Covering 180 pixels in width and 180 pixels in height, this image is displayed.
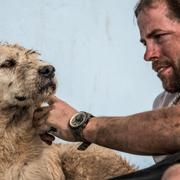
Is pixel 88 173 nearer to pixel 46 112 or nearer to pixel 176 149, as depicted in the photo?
pixel 46 112

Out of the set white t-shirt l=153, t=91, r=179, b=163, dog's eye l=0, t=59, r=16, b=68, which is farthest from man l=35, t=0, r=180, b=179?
dog's eye l=0, t=59, r=16, b=68

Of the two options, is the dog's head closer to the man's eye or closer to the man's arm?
the man's arm

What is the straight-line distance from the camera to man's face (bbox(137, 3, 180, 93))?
353 centimetres

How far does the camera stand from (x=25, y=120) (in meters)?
4.38

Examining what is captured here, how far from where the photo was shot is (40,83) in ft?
14.2

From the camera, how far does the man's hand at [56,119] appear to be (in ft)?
11.9

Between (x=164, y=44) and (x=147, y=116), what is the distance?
605mm

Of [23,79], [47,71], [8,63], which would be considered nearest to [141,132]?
[47,71]

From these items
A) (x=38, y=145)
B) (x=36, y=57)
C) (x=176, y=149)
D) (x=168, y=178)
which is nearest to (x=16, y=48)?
(x=36, y=57)

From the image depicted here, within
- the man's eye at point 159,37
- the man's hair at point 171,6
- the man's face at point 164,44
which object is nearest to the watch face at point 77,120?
the man's face at point 164,44

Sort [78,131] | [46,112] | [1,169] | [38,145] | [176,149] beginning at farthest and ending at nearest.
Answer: [38,145]
[1,169]
[46,112]
[78,131]
[176,149]

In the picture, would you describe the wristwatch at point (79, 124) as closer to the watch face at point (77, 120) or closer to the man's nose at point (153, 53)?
the watch face at point (77, 120)

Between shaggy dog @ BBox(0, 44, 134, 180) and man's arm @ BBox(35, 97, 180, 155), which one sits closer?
man's arm @ BBox(35, 97, 180, 155)

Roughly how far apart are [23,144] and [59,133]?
2.60ft
